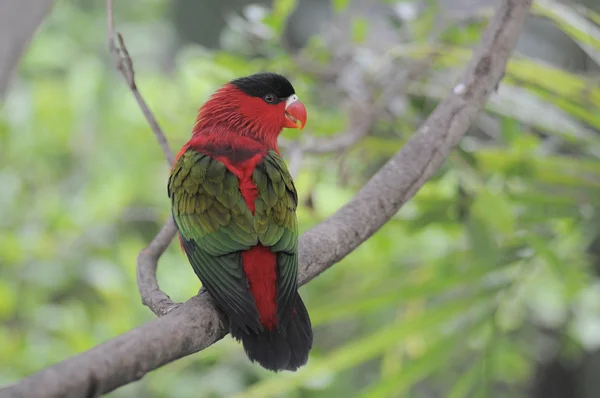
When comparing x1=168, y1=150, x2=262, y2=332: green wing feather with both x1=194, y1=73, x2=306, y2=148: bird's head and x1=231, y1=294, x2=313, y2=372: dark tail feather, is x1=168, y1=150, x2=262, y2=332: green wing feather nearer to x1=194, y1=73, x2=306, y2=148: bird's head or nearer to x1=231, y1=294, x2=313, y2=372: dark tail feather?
x1=231, y1=294, x2=313, y2=372: dark tail feather

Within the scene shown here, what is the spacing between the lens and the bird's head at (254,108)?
5.93ft

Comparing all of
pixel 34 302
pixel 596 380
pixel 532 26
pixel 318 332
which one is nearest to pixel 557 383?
pixel 596 380

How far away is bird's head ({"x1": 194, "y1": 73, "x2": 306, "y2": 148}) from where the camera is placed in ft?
5.93

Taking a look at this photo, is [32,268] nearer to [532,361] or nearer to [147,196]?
[147,196]

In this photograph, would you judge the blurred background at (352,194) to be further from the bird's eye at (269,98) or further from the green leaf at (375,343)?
the bird's eye at (269,98)

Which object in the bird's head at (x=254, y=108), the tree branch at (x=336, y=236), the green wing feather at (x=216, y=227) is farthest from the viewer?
the bird's head at (x=254, y=108)

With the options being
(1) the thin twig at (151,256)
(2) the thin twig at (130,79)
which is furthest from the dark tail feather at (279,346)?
(2) the thin twig at (130,79)

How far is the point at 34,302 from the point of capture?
3.05 m

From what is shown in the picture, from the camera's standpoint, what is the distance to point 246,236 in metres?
1.40

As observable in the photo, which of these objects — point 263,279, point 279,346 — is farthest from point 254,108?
point 279,346

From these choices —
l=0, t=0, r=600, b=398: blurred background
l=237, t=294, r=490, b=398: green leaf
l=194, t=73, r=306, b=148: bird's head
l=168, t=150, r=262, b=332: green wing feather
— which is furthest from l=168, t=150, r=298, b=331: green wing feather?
l=237, t=294, r=490, b=398: green leaf

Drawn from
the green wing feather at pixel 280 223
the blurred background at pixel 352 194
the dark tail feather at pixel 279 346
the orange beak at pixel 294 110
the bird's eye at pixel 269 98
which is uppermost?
the green wing feather at pixel 280 223

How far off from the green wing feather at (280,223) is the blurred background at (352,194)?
471 millimetres

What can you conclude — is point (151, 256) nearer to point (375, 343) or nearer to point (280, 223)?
point (280, 223)
